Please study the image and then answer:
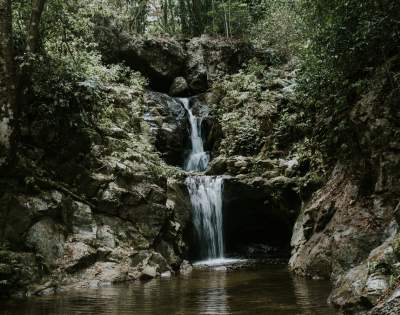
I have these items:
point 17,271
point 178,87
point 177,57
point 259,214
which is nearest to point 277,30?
point 177,57

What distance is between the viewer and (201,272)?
39.7 feet

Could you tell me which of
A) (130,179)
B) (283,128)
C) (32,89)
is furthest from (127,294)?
(283,128)

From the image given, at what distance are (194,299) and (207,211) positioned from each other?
803 cm

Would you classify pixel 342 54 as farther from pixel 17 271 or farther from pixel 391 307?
pixel 17 271

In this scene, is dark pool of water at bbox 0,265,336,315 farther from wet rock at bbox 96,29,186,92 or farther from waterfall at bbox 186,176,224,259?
wet rock at bbox 96,29,186,92

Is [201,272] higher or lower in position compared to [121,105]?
lower

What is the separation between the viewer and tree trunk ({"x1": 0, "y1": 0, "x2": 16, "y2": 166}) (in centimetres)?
981

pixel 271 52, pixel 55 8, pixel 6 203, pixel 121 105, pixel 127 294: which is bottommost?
pixel 127 294

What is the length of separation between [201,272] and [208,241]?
3714 mm

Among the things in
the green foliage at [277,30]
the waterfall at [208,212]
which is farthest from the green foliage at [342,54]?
the green foliage at [277,30]

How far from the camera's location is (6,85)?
10062 mm

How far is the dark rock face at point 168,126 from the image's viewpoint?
19.5m

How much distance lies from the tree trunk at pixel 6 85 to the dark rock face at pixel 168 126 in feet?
28.8

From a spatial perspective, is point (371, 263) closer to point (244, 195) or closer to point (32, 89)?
point (32, 89)
